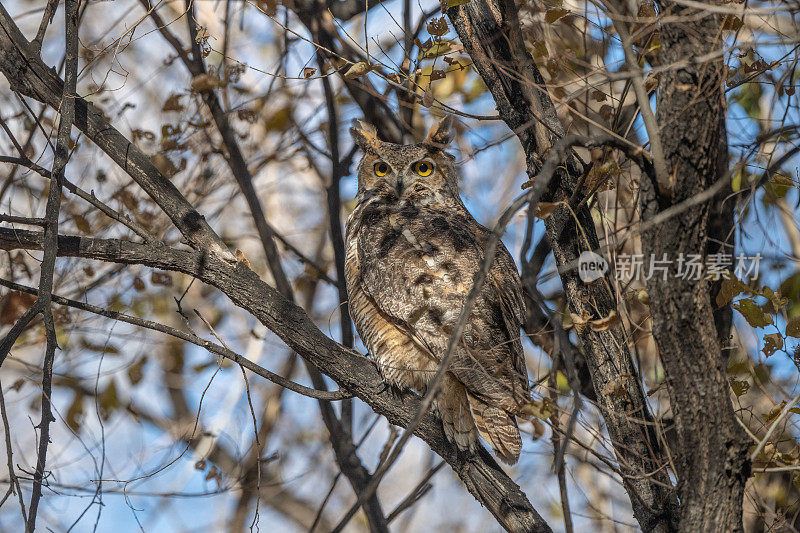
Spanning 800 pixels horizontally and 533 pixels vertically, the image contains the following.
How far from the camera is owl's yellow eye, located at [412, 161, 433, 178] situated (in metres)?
3.50

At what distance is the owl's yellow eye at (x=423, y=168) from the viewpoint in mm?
3504

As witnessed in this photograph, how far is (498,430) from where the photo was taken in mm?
2426

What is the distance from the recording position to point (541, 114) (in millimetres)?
2451

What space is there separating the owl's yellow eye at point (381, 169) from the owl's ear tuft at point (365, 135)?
3.0 inches

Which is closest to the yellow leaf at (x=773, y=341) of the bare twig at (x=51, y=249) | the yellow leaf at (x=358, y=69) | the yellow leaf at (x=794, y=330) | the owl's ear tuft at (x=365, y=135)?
the yellow leaf at (x=794, y=330)

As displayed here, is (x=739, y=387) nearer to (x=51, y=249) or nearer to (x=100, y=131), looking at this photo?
(x=51, y=249)

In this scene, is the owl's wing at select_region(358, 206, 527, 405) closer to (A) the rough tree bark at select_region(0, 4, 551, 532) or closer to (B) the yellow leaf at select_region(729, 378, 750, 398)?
(A) the rough tree bark at select_region(0, 4, 551, 532)

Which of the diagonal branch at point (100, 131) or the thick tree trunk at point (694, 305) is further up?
the diagonal branch at point (100, 131)

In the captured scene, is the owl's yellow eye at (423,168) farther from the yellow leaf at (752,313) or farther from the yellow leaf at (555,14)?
the yellow leaf at (752,313)

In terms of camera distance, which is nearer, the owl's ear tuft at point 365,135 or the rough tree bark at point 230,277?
the rough tree bark at point 230,277

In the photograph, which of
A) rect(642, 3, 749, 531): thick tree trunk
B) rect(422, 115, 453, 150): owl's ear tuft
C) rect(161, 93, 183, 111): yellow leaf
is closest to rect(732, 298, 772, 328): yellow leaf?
rect(642, 3, 749, 531): thick tree trunk

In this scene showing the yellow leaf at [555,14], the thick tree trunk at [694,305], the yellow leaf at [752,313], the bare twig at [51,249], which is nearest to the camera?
the thick tree trunk at [694,305]

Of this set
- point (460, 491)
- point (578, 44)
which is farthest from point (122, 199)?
point (460, 491)

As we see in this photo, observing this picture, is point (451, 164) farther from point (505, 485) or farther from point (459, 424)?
point (505, 485)
